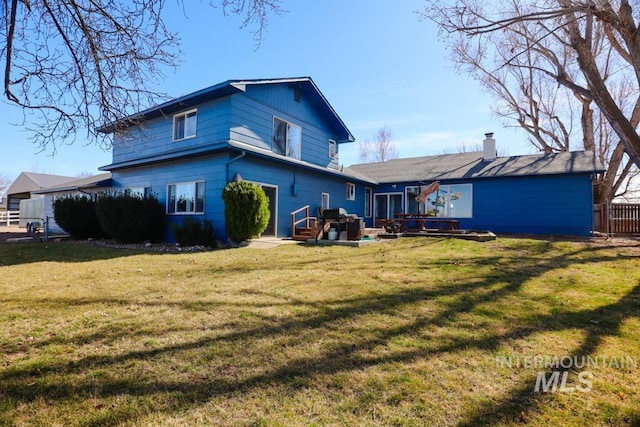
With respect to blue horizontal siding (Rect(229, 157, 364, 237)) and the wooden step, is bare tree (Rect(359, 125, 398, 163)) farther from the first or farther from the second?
the wooden step

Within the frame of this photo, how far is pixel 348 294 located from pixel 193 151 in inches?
343

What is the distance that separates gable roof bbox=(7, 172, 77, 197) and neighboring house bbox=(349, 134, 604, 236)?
110 ft

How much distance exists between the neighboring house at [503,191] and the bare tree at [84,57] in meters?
13.7

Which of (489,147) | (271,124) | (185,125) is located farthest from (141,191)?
(489,147)

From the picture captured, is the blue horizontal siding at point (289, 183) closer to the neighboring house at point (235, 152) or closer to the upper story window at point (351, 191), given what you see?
the neighboring house at point (235, 152)

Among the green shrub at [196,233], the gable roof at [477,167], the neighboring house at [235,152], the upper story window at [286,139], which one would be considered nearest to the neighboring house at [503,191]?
the gable roof at [477,167]

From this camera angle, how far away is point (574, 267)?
6.29 m

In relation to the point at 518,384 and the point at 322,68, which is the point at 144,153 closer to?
the point at 322,68

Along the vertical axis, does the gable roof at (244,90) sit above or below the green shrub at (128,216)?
above

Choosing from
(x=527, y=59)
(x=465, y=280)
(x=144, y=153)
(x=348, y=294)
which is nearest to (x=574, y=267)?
(x=465, y=280)

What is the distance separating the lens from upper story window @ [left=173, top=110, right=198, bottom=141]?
1228cm

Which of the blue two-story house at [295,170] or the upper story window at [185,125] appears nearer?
the blue two-story house at [295,170]

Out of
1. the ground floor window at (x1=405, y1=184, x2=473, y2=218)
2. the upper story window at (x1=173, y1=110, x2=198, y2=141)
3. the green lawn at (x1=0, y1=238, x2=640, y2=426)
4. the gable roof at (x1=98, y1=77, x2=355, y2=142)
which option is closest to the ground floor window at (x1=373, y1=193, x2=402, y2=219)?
the ground floor window at (x1=405, y1=184, x2=473, y2=218)

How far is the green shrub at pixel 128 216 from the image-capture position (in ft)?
36.8
